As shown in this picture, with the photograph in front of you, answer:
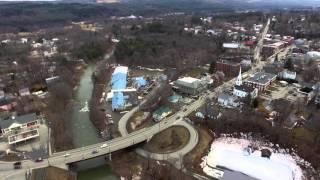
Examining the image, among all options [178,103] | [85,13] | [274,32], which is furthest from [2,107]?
[85,13]

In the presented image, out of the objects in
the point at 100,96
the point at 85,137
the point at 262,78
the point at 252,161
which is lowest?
the point at 85,137

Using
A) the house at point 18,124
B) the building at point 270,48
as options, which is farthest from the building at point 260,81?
the house at point 18,124

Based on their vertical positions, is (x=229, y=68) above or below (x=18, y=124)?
above

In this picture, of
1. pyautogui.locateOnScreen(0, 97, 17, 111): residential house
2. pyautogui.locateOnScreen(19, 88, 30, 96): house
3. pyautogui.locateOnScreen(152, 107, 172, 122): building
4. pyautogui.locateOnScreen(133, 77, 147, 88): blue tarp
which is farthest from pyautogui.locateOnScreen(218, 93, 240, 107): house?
pyautogui.locateOnScreen(19, 88, 30, 96): house

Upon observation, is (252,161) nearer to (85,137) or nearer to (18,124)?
(85,137)

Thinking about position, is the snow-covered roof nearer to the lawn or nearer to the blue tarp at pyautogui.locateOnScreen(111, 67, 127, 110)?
the blue tarp at pyautogui.locateOnScreen(111, 67, 127, 110)

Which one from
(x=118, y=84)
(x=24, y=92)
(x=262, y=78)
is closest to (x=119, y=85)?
(x=118, y=84)
